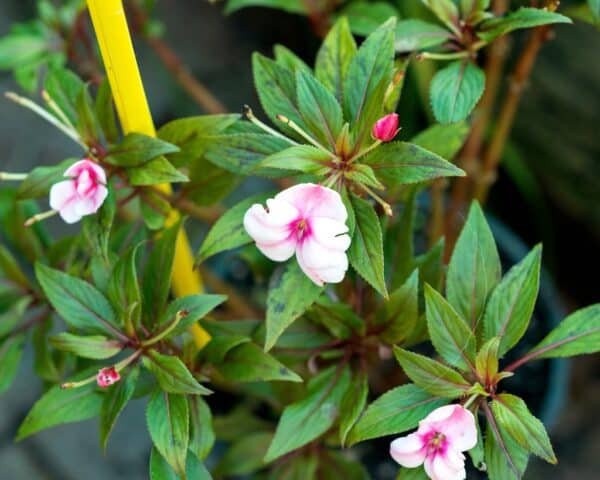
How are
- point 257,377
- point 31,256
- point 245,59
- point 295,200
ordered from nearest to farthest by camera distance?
point 295,200, point 257,377, point 31,256, point 245,59

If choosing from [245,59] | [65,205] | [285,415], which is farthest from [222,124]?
[245,59]

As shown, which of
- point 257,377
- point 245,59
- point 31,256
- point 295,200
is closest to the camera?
point 295,200

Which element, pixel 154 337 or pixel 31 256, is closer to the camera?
pixel 154 337

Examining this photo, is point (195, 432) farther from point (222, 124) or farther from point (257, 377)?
point (222, 124)

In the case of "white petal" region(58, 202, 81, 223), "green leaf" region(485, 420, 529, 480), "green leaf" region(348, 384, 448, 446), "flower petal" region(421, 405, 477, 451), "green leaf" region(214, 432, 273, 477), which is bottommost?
"green leaf" region(214, 432, 273, 477)

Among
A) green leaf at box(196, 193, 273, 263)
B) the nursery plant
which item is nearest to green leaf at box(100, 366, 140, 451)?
the nursery plant

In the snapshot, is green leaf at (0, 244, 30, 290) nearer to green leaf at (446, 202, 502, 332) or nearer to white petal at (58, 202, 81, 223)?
white petal at (58, 202, 81, 223)
